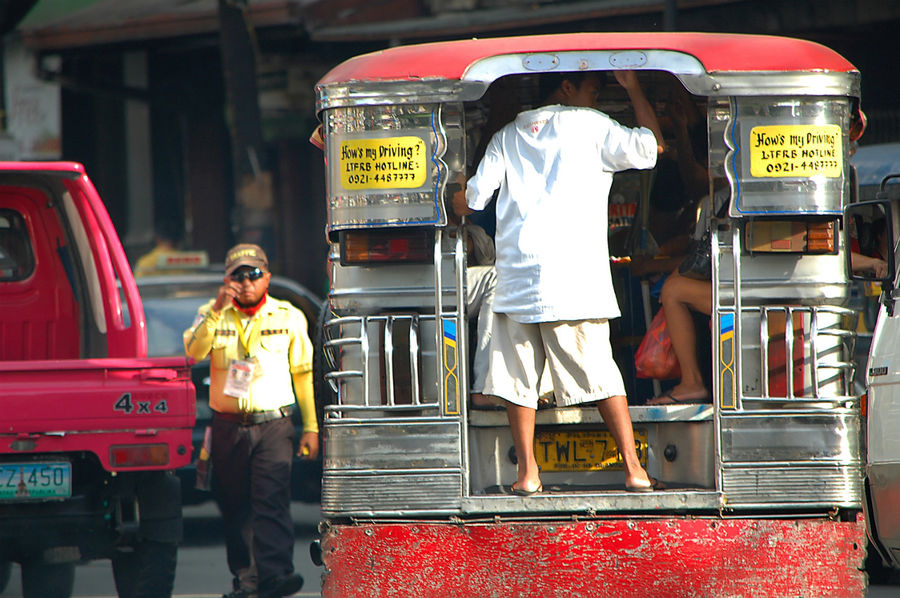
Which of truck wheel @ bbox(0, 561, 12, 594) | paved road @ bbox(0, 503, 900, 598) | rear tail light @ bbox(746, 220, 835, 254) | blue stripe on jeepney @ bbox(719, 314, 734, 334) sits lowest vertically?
paved road @ bbox(0, 503, 900, 598)

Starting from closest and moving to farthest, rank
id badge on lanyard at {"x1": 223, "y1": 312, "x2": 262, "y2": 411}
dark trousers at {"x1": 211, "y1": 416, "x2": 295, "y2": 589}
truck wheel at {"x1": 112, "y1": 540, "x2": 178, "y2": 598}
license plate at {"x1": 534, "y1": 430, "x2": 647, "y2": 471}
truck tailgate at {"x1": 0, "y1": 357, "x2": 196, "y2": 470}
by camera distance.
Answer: license plate at {"x1": 534, "y1": 430, "x2": 647, "y2": 471}
truck tailgate at {"x1": 0, "y1": 357, "x2": 196, "y2": 470}
truck wheel at {"x1": 112, "y1": 540, "x2": 178, "y2": 598}
dark trousers at {"x1": 211, "y1": 416, "x2": 295, "y2": 589}
id badge on lanyard at {"x1": 223, "y1": 312, "x2": 262, "y2": 411}

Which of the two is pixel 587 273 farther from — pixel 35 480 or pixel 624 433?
pixel 35 480

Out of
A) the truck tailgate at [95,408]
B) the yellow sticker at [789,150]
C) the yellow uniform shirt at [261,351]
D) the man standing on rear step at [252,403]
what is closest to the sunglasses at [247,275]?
the man standing on rear step at [252,403]

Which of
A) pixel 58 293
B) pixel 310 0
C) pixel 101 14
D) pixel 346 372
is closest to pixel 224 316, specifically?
pixel 58 293

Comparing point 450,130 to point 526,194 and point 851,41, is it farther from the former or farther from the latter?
point 851,41

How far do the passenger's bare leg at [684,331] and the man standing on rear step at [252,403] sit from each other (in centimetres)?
254

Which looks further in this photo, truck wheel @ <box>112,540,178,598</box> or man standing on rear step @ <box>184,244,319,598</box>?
man standing on rear step @ <box>184,244,319,598</box>

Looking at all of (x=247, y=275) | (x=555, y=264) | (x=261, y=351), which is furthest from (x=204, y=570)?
(x=555, y=264)

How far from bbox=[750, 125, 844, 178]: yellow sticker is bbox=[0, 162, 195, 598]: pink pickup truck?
282 centimetres

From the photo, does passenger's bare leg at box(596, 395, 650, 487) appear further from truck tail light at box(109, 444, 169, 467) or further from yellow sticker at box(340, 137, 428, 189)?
truck tail light at box(109, 444, 169, 467)

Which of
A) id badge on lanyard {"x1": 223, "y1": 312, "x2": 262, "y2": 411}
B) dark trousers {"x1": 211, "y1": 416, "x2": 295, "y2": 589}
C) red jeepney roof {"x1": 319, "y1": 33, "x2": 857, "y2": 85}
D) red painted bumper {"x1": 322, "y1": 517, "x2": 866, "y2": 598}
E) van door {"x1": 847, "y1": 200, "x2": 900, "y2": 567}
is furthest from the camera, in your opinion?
id badge on lanyard {"x1": 223, "y1": 312, "x2": 262, "y2": 411}

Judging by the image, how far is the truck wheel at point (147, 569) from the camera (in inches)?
246

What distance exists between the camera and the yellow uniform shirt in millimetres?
6988

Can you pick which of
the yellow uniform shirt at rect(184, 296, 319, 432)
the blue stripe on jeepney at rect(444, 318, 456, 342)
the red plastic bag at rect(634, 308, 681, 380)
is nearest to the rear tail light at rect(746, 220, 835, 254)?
the red plastic bag at rect(634, 308, 681, 380)
